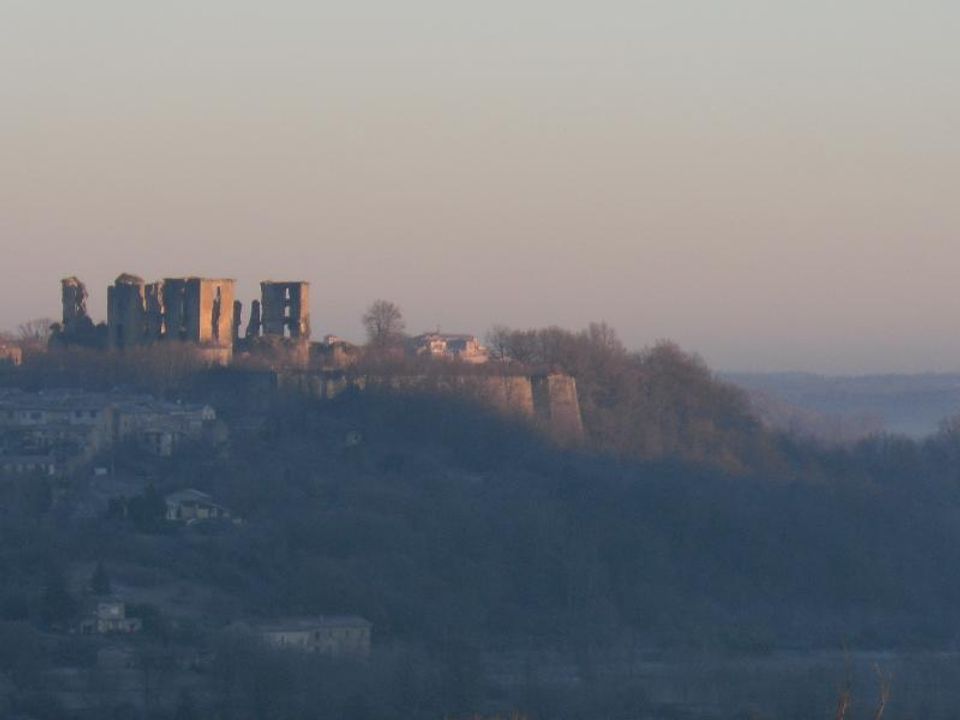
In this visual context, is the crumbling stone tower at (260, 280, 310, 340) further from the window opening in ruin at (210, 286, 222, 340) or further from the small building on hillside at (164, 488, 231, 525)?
the small building on hillside at (164, 488, 231, 525)

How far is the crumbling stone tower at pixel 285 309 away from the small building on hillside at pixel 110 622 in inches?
652

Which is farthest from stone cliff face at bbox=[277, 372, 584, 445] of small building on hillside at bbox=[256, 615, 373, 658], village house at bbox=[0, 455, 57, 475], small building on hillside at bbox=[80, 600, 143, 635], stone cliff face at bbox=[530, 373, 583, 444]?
small building on hillside at bbox=[80, 600, 143, 635]

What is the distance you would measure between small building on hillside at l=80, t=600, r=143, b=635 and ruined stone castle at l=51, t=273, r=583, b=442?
12.6 metres

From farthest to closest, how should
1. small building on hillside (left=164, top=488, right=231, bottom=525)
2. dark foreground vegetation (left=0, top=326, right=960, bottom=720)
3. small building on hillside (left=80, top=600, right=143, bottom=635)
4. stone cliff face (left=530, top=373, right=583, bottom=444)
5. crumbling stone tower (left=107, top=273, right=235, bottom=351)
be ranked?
crumbling stone tower (left=107, top=273, right=235, bottom=351), stone cliff face (left=530, top=373, right=583, bottom=444), small building on hillside (left=164, top=488, right=231, bottom=525), small building on hillside (left=80, top=600, right=143, bottom=635), dark foreground vegetation (left=0, top=326, right=960, bottom=720)

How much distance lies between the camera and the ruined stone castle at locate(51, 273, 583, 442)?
5238 cm

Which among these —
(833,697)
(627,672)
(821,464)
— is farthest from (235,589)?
(821,464)

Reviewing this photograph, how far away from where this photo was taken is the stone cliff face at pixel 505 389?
51812 millimetres

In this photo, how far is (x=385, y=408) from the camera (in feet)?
169

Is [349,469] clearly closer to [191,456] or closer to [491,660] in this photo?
[191,456]

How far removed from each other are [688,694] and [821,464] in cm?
1806

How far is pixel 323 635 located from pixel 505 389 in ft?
49.3

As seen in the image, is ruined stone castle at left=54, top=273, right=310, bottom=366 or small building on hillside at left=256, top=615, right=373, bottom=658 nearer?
small building on hillside at left=256, top=615, right=373, bottom=658

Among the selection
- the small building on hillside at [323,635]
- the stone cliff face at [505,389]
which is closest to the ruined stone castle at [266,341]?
the stone cliff face at [505,389]

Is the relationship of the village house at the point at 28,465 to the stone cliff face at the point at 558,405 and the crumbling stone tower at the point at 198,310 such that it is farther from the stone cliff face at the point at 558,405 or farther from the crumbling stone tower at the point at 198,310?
the stone cliff face at the point at 558,405
